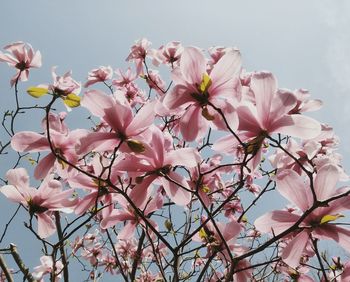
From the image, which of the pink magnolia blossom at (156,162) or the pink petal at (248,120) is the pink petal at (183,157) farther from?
the pink petal at (248,120)

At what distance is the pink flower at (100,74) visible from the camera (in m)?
2.93

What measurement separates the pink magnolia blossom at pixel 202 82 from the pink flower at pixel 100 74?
195 centimetres

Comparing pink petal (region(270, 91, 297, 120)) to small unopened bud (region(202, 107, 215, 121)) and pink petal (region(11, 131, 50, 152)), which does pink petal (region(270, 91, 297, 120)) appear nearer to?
small unopened bud (region(202, 107, 215, 121))

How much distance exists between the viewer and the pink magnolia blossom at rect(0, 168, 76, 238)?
52.6 inches

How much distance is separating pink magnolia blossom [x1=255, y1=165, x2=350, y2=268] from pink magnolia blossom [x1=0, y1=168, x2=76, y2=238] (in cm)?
74

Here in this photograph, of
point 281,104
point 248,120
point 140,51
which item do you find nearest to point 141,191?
point 248,120

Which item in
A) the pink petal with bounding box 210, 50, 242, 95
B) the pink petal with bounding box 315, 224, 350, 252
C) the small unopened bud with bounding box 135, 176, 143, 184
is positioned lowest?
the pink petal with bounding box 315, 224, 350, 252

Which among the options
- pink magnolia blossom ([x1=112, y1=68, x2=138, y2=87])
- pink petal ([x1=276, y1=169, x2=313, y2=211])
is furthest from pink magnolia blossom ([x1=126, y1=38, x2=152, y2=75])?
pink petal ([x1=276, y1=169, x2=313, y2=211])

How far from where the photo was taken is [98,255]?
3582 millimetres

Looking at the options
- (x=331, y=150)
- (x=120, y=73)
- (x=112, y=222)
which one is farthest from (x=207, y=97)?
(x=120, y=73)

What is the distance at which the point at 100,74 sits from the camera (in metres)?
2.93

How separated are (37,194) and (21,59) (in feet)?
3.25

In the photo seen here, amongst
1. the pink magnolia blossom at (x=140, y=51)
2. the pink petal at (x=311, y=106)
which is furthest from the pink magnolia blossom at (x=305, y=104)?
the pink magnolia blossom at (x=140, y=51)

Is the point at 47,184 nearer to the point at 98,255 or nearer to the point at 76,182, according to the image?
the point at 76,182
